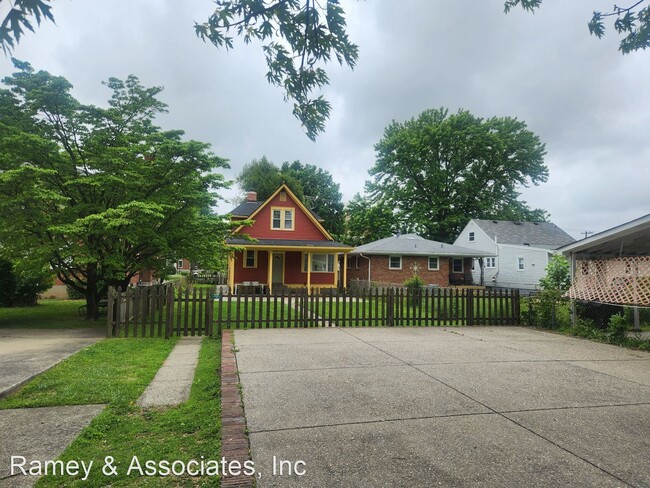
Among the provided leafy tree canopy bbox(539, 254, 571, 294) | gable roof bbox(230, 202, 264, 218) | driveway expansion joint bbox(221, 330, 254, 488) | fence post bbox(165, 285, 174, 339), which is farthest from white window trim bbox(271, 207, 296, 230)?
driveway expansion joint bbox(221, 330, 254, 488)

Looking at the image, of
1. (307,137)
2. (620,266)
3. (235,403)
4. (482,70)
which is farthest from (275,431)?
(620,266)

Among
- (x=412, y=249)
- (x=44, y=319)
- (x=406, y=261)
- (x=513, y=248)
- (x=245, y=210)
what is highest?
(x=245, y=210)

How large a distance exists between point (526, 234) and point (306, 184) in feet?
92.2

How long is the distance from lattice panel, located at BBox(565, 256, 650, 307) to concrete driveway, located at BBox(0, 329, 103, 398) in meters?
12.3

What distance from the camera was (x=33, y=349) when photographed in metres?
8.27

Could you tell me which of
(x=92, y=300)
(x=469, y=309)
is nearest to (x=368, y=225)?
(x=469, y=309)

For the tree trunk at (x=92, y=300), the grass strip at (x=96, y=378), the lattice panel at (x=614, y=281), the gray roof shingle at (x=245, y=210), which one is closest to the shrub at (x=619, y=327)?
the lattice panel at (x=614, y=281)

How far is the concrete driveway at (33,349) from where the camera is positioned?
596cm

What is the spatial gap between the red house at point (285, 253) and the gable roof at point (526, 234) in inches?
733

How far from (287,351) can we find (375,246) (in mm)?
24498

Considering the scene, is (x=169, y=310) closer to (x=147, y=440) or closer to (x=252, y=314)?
(x=252, y=314)

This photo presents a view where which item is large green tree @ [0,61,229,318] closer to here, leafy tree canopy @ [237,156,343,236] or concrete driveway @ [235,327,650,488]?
concrete driveway @ [235,327,650,488]

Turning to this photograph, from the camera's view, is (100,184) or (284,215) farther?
(284,215)

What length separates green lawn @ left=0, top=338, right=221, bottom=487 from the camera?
3305 millimetres
